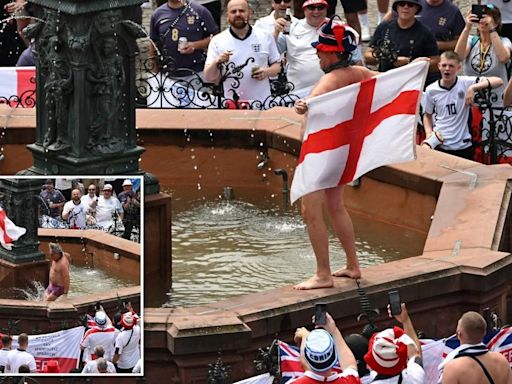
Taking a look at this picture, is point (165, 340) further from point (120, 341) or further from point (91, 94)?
point (91, 94)

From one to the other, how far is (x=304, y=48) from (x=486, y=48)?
5.28 feet

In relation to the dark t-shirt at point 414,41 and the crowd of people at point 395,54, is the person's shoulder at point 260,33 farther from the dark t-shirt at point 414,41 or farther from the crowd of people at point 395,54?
the dark t-shirt at point 414,41

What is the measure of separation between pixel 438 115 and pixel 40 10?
191 inches

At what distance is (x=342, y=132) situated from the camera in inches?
527

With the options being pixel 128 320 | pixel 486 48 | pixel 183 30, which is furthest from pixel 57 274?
pixel 183 30

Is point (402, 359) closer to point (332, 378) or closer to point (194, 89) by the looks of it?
point (332, 378)

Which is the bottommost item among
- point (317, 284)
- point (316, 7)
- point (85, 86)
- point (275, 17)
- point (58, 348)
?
point (58, 348)

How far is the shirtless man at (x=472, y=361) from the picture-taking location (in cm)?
1092

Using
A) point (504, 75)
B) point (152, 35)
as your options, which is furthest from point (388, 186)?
point (152, 35)

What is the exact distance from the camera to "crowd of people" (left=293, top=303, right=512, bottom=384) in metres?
10.5

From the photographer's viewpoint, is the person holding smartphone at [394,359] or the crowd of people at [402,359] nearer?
the crowd of people at [402,359]

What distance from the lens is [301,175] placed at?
13250 mm

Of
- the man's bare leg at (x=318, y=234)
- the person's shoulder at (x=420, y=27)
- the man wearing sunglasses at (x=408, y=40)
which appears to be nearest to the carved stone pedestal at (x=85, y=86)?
the man's bare leg at (x=318, y=234)

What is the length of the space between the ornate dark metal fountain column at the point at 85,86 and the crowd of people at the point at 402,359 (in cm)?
314
